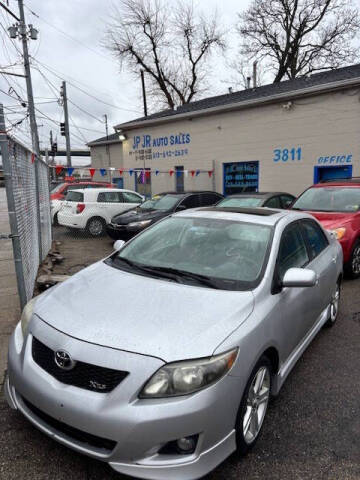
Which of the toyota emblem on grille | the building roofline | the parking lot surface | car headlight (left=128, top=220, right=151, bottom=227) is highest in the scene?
the building roofline

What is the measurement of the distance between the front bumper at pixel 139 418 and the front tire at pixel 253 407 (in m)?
0.10

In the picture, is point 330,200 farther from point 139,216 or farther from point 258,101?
point 258,101

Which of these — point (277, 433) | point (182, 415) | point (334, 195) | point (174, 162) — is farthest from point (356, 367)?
point (174, 162)

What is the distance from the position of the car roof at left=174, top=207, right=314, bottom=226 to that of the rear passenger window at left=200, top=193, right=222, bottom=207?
232 inches

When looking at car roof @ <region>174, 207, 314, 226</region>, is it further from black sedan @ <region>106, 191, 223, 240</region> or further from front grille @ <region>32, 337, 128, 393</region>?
black sedan @ <region>106, 191, 223, 240</region>

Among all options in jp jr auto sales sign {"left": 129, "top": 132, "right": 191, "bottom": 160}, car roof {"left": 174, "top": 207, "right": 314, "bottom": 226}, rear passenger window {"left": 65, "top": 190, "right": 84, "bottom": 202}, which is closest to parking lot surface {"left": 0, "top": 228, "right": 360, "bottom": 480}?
car roof {"left": 174, "top": 207, "right": 314, "bottom": 226}

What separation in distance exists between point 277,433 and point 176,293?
1.20 metres

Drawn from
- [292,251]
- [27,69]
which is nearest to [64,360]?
[292,251]

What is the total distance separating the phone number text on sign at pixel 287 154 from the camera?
1181 centimetres

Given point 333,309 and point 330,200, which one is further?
point 330,200

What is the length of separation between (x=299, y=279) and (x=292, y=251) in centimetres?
65

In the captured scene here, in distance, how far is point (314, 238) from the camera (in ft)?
12.2

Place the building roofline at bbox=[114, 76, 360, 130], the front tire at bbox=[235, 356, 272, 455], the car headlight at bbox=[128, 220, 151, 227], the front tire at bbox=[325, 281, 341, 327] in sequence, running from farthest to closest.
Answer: the building roofline at bbox=[114, 76, 360, 130] < the car headlight at bbox=[128, 220, 151, 227] < the front tire at bbox=[325, 281, 341, 327] < the front tire at bbox=[235, 356, 272, 455]

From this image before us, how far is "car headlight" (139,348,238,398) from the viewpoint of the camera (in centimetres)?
179
